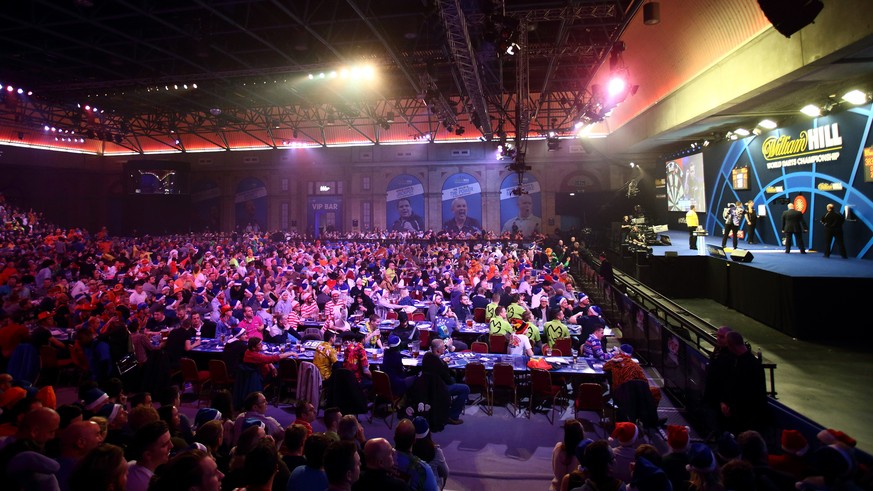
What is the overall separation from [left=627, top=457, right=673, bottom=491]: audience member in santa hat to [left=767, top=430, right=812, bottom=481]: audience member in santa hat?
150 centimetres

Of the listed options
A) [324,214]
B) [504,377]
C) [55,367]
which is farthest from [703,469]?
[324,214]

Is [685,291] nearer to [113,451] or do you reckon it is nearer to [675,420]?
[675,420]

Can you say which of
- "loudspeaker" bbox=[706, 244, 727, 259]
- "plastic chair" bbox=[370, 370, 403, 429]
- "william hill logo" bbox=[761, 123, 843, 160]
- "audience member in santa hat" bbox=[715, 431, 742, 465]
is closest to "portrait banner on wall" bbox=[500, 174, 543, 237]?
"loudspeaker" bbox=[706, 244, 727, 259]

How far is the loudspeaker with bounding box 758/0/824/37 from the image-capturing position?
5.52 m

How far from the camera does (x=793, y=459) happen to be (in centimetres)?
394

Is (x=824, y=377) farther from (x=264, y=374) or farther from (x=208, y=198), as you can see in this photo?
(x=208, y=198)

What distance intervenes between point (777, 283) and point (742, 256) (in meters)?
2.07

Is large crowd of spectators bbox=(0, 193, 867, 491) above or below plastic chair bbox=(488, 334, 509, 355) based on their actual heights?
above

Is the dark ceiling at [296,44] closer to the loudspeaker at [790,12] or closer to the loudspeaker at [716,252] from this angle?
the loudspeaker at [790,12]

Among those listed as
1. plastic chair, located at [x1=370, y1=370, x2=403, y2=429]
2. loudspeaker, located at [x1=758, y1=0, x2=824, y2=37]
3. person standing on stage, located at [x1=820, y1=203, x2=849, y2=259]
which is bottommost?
plastic chair, located at [x1=370, y1=370, x2=403, y2=429]

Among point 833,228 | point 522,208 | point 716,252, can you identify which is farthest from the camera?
point 522,208

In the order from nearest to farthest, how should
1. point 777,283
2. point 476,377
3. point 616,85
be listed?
point 476,377 < point 777,283 < point 616,85

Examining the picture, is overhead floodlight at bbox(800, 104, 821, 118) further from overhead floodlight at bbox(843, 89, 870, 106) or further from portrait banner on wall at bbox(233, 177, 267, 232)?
portrait banner on wall at bbox(233, 177, 267, 232)

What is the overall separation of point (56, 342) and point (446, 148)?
2222 centimetres
